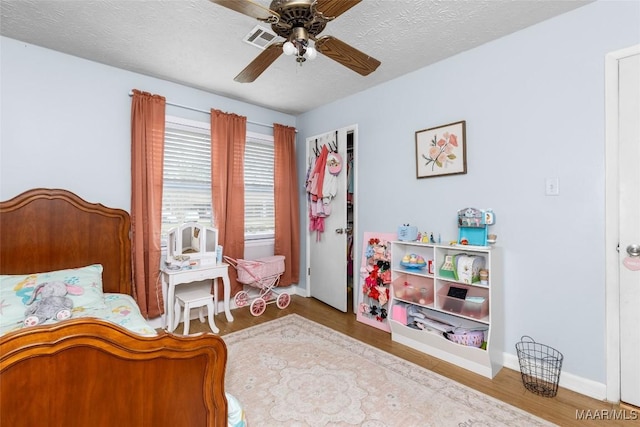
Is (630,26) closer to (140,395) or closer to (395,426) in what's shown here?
(395,426)

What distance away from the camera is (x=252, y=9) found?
1.35 meters

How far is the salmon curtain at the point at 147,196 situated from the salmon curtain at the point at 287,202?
1.40 metres

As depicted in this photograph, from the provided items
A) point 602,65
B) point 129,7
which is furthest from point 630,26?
point 129,7

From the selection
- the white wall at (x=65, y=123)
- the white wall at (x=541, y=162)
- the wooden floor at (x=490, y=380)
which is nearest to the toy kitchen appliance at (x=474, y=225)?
the white wall at (x=541, y=162)

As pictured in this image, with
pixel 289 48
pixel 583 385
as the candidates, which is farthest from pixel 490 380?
pixel 289 48

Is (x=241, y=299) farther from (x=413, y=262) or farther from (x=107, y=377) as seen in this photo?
(x=107, y=377)

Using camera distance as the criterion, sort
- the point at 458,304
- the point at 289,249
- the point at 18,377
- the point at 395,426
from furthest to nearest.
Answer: the point at 289,249
the point at 458,304
the point at 395,426
the point at 18,377

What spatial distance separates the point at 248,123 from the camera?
3732 mm

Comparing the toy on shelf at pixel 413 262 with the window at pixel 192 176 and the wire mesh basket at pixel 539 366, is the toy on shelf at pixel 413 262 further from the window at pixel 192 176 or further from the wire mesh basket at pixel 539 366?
the window at pixel 192 176

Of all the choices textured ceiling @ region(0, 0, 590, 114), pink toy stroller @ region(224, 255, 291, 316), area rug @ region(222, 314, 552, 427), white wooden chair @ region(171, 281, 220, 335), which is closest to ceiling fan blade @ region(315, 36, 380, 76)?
textured ceiling @ region(0, 0, 590, 114)

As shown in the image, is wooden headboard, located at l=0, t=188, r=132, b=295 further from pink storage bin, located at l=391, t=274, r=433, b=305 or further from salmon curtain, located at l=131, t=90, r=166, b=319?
pink storage bin, located at l=391, t=274, r=433, b=305

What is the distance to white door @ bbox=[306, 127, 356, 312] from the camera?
3.46 metres

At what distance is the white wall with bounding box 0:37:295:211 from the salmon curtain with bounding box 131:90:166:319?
121mm

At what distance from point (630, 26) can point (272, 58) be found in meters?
2.16
